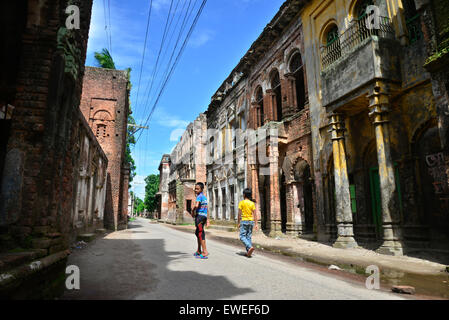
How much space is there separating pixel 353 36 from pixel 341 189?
5406mm

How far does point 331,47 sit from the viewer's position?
36.1 feet

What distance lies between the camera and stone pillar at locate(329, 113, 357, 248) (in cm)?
907

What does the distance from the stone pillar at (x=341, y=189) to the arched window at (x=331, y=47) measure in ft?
7.91

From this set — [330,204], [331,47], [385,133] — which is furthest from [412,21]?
[330,204]

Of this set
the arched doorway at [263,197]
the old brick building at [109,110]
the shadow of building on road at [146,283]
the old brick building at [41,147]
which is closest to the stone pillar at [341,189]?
the shadow of building on road at [146,283]

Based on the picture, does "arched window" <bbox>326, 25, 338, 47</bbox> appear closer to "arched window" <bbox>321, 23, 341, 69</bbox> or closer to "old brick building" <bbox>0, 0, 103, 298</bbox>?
"arched window" <bbox>321, 23, 341, 69</bbox>

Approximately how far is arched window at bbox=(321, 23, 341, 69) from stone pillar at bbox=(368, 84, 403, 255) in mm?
3041

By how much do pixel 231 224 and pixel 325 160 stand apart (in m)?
10.8

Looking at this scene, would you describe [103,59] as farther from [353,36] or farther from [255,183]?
[353,36]

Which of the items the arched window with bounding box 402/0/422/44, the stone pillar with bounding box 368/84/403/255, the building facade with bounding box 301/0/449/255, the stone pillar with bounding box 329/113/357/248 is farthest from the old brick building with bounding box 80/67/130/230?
the arched window with bounding box 402/0/422/44

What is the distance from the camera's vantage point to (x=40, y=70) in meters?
3.75

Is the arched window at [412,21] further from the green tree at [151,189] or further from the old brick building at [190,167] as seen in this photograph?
the green tree at [151,189]

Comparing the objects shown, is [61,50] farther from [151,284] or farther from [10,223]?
[151,284]

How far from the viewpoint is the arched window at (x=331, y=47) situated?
10539 mm
